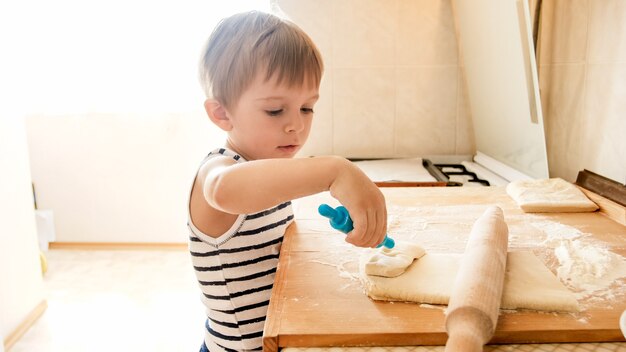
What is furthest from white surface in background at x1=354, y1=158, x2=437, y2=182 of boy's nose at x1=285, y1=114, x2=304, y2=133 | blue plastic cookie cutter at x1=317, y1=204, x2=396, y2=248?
blue plastic cookie cutter at x1=317, y1=204, x2=396, y2=248

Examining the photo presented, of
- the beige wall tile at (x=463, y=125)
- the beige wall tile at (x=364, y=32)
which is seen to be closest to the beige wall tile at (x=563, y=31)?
the beige wall tile at (x=463, y=125)

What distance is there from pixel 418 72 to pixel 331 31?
1.09 ft

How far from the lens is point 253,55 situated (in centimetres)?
71

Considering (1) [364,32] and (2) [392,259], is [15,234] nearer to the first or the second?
(1) [364,32]

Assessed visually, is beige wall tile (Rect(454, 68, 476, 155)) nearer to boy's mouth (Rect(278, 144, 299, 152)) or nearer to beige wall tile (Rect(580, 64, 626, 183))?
beige wall tile (Rect(580, 64, 626, 183))

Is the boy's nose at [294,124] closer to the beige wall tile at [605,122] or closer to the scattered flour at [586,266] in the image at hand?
the scattered flour at [586,266]

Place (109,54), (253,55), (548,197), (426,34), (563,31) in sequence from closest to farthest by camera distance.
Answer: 1. (253,55)
2. (548,197)
3. (563,31)
4. (426,34)
5. (109,54)

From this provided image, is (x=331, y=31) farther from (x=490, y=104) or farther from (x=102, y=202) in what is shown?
(x=102, y=202)

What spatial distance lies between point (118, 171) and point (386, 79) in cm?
163

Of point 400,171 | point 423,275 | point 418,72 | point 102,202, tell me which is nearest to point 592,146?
point 400,171

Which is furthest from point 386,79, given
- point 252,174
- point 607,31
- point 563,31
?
point 252,174

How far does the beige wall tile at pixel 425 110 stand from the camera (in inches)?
68.3

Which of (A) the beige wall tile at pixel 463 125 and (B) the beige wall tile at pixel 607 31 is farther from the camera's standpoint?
(A) the beige wall tile at pixel 463 125

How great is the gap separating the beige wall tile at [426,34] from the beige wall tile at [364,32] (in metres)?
0.03
